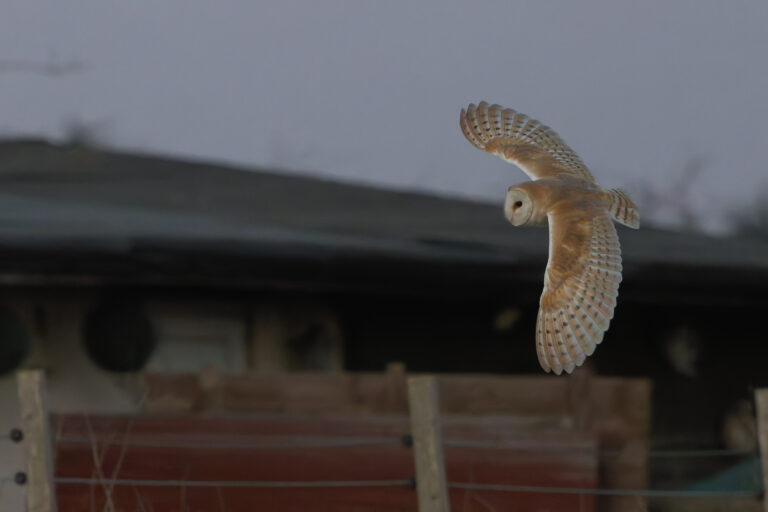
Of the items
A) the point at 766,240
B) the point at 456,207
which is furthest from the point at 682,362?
the point at 456,207

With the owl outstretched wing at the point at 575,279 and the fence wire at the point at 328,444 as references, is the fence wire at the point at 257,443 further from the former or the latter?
the owl outstretched wing at the point at 575,279

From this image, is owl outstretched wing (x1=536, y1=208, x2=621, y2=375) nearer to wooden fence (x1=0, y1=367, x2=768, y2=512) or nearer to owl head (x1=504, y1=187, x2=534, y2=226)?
owl head (x1=504, y1=187, x2=534, y2=226)

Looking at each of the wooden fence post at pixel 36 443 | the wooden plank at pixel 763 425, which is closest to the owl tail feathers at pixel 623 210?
the wooden fence post at pixel 36 443

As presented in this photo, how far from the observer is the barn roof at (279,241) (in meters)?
4.16

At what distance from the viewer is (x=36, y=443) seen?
11.3 feet

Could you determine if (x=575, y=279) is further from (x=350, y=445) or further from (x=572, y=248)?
(x=350, y=445)

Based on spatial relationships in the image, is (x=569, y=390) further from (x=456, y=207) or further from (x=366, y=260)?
(x=456, y=207)

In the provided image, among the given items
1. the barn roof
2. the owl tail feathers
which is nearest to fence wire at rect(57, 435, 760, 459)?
the barn roof

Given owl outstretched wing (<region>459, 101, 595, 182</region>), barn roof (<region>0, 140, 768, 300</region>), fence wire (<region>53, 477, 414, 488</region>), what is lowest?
owl outstretched wing (<region>459, 101, 595, 182</region>)

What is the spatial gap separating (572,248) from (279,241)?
12.6ft

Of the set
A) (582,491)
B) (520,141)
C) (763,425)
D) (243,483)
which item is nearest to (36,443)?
(243,483)

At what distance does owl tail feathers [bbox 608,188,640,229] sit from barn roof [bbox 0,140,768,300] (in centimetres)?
369

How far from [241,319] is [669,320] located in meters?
2.23

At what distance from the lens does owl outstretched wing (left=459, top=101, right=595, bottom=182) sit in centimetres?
62
